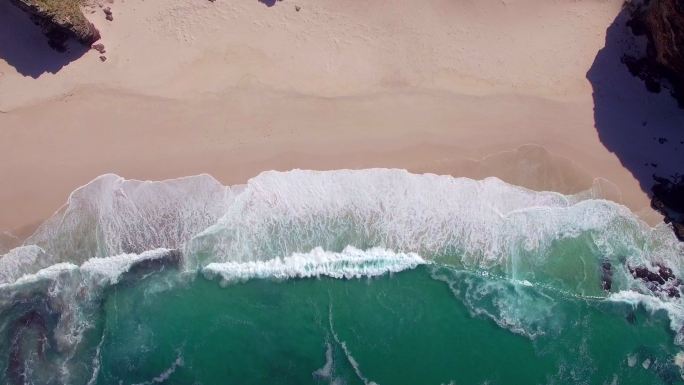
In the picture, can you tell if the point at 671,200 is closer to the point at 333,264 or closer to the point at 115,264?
the point at 333,264

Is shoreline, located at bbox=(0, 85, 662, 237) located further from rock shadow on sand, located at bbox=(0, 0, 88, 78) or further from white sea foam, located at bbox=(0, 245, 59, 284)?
rock shadow on sand, located at bbox=(0, 0, 88, 78)

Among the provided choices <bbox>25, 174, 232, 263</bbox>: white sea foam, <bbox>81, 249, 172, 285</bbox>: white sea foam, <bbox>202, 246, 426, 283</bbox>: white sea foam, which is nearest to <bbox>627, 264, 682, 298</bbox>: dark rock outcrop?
<bbox>202, 246, 426, 283</bbox>: white sea foam

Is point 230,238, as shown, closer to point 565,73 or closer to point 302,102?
point 302,102

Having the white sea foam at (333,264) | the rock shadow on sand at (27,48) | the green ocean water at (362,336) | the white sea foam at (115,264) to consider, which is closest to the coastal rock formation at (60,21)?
the rock shadow on sand at (27,48)

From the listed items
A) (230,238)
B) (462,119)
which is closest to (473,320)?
(462,119)

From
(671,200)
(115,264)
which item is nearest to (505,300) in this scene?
(671,200)

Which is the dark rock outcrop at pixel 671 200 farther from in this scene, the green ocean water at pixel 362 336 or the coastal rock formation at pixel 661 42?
the green ocean water at pixel 362 336
